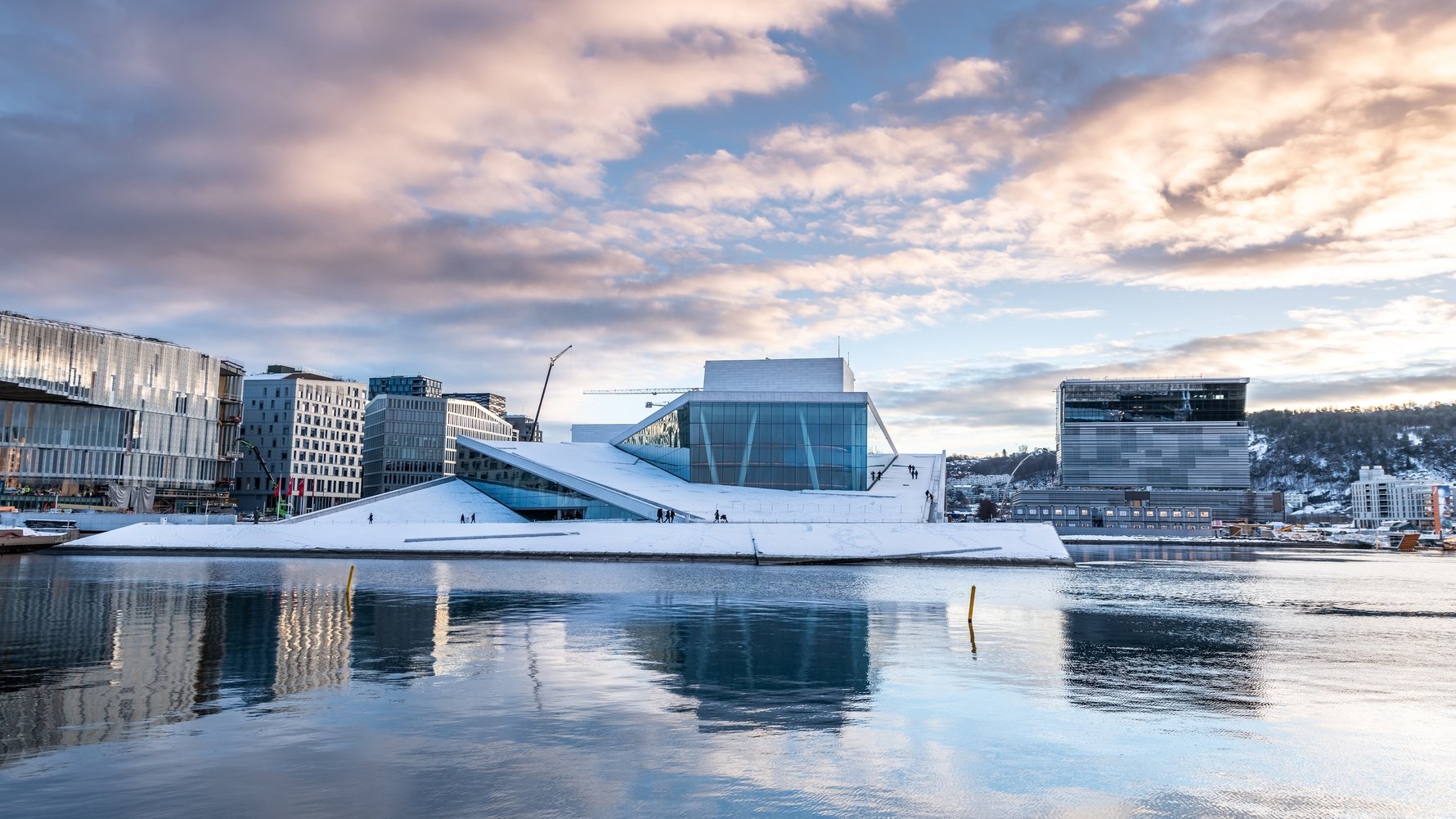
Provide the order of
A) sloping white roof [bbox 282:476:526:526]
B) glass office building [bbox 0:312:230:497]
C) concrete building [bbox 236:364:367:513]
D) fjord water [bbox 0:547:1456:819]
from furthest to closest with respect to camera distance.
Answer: concrete building [bbox 236:364:367:513]
glass office building [bbox 0:312:230:497]
sloping white roof [bbox 282:476:526:526]
fjord water [bbox 0:547:1456:819]

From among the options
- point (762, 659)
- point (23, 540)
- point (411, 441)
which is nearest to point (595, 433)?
point (23, 540)

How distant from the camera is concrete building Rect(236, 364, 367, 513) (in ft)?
535

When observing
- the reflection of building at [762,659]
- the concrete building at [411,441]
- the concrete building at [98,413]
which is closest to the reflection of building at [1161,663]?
the reflection of building at [762,659]

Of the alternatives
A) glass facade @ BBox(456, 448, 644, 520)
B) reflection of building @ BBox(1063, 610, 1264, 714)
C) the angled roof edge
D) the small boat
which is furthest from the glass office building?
reflection of building @ BBox(1063, 610, 1264, 714)

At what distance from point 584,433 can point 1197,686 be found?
106 m

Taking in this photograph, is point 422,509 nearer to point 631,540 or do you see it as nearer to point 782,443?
point 631,540

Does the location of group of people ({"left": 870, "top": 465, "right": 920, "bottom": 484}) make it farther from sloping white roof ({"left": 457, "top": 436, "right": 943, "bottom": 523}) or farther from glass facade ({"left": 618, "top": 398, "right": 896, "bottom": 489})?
glass facade ({"left": 618, "top": 398, "right": 896, "bottom": 489})

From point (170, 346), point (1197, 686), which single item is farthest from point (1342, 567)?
point (170, 346)

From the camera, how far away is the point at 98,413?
114312 millimetres

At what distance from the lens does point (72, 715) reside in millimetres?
16516

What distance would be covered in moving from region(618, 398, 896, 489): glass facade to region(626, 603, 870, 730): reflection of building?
1976 inches

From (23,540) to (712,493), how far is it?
190 feet

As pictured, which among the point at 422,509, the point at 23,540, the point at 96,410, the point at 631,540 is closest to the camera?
the point at 631,540

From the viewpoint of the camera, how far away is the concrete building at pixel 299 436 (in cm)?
16300
